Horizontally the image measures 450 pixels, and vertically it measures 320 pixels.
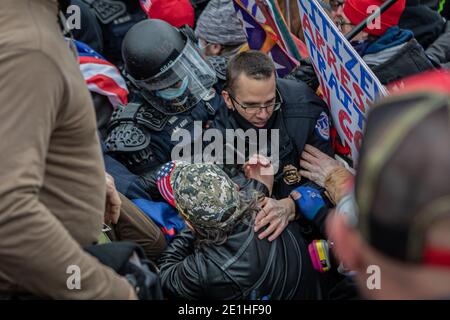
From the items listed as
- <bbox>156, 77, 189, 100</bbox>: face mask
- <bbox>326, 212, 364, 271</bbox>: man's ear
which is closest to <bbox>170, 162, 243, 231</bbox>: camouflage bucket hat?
<bbox>156, 77, 189, 100</bbox>: face mask

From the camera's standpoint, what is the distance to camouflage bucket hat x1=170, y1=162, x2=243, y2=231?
2803 mm

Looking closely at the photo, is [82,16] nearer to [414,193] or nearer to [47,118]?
[47,118]

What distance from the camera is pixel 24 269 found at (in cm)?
187

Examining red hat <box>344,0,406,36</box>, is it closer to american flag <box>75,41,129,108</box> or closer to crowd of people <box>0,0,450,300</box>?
crowd of people <box>0,0,450,300</box>

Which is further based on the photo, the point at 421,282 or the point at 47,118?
the point at 47,118

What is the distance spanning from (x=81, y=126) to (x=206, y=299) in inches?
45.2

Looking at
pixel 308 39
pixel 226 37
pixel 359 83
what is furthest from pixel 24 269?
pixel 226 37

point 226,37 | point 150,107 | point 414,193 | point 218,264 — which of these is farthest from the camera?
point 226,37

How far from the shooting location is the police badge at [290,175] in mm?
3492

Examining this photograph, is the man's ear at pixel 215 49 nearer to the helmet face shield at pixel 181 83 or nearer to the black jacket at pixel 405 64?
the helmet face shield at pixel 181 83

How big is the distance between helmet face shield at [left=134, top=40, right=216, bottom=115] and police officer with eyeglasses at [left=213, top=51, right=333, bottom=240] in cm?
29

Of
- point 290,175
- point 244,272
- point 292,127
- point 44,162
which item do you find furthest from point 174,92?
point 44,162

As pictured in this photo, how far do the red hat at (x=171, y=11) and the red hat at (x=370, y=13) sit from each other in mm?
1537

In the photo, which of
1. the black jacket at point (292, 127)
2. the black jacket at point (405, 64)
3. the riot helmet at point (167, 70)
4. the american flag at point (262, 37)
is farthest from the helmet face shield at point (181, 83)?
the black jacket at point (405, 64)
